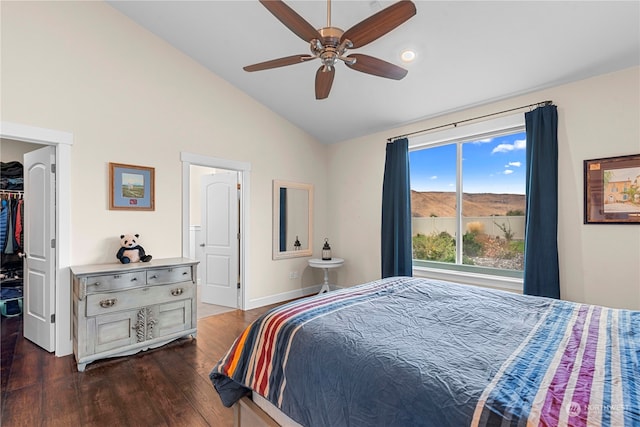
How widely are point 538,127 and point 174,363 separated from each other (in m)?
4.08

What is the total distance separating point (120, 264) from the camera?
3020 mm

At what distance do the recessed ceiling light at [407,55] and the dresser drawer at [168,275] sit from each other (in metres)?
3.04

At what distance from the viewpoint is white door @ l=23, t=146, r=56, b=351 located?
2.87 m

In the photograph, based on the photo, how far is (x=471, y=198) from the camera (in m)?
3.76

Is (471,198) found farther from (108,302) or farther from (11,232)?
(11,232)

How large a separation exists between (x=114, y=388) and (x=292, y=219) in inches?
119

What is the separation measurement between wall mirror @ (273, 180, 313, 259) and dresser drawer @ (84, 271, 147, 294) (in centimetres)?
201

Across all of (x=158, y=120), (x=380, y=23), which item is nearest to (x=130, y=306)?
(x=158, y=120)

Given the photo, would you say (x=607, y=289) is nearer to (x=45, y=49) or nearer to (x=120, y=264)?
(x=120, y=264)

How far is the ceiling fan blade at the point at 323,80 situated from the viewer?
7.19 feet

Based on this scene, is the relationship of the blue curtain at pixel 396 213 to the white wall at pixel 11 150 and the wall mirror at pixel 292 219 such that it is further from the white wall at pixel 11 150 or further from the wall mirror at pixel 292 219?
the white wall at pixel 11 150

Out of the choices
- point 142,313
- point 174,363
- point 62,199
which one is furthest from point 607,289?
point 62,199

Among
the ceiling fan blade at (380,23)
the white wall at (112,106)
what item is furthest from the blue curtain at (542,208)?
the white wall at (112,106)

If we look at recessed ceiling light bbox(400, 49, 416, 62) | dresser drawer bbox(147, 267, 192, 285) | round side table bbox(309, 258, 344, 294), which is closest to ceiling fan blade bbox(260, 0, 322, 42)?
recessed ceiling light bbox(400, 49, 416, 62)
